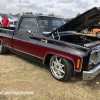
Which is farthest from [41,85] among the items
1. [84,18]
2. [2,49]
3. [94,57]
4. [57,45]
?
[2,49]

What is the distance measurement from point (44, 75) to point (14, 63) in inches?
57.1

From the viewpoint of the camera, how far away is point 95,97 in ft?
8.90

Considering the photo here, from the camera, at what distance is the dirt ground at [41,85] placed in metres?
2.69

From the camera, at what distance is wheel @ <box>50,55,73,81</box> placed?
2990mm

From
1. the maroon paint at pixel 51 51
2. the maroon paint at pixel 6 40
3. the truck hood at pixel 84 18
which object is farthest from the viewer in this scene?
the maroon paint at pixel 6 40

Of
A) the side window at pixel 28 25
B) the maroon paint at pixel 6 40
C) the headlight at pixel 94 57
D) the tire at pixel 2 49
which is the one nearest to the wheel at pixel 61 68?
the headlight at pixel 94 57

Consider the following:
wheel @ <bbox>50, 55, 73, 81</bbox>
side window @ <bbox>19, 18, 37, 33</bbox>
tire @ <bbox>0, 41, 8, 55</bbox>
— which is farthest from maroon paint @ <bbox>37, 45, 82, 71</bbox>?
tire @ <bbox>0, 41, 8, 55</bbox>

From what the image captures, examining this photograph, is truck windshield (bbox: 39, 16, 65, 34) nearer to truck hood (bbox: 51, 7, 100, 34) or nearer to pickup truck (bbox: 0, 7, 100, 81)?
pickup truck (bbox: 0, 7, 100, 81)

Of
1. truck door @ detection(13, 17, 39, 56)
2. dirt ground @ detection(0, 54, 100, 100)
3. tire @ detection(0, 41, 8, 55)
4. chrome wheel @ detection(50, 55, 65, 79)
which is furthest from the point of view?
tire @ detection(0, 41, 8, 55)

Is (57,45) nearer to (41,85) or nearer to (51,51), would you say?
(51,51)

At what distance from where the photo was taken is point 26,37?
3.99 metres

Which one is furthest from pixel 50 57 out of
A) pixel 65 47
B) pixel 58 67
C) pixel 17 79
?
pixel 17 79

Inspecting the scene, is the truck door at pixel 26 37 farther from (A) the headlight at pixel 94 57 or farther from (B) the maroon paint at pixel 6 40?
(A) the headlight at pixel 94 57

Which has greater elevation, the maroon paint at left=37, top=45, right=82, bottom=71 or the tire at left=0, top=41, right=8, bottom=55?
the maroon paint at left=37, top=45, right=82, bottom=71
